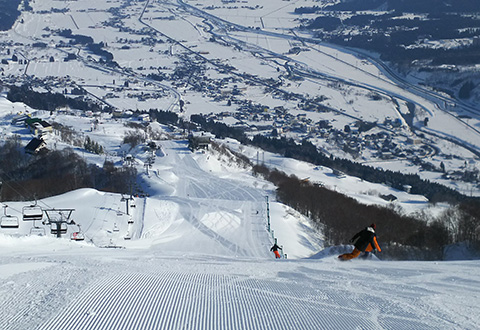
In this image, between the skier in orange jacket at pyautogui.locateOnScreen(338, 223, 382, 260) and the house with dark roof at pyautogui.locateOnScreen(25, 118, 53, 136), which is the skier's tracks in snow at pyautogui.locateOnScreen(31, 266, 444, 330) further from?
the house with dark roof at pyautogui.locateOnScreen(25, 118, 53, 136)

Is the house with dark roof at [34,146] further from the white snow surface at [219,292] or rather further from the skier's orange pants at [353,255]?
the skier's orange pants at [353,255]

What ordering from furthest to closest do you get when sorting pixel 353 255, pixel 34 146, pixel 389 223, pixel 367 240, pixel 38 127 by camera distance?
1. pixel 38 127
2. pixel 34 146
3. pixel 389 223
4. pixel 353 255
5. pixel 367 240

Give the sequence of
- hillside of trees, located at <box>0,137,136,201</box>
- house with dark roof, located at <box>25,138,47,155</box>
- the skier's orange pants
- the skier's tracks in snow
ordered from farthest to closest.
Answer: house with dark roof, located at <box>25,138,47,155</box> < hillside of trees, located at <box>0,137,136,201</box> < the skier's orange pants < the skier's tracks in snow

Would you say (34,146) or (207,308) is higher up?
(34,146)

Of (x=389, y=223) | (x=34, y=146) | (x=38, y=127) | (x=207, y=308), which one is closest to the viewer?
(x=207, y=308)

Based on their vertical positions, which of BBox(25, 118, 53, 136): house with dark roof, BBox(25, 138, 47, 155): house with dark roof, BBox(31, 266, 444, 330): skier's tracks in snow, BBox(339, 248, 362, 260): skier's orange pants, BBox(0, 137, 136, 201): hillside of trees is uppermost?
BBox(25, 118, 53, 136): house with dark roof

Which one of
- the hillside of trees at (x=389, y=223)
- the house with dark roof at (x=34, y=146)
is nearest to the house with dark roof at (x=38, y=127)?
the house with dark roof at (x=34, y=146)

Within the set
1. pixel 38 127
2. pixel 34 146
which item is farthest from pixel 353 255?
pixel 38 127

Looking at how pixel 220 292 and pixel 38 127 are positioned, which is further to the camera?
pixel 38 127

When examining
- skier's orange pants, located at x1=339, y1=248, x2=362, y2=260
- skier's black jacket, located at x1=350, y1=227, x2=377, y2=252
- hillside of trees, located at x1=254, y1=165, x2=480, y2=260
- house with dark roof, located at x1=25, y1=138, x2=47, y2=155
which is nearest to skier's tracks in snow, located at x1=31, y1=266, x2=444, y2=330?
skier's black jacket, located at x1=350, y1=227, x2=377, y2=252

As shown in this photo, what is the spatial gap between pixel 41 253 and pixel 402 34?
48.7m

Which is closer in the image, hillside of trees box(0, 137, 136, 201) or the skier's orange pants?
the skier's orange pants

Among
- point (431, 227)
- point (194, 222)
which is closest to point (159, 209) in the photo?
point (194, 222)

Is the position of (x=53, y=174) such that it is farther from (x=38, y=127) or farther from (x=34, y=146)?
(x=38, y=127)
